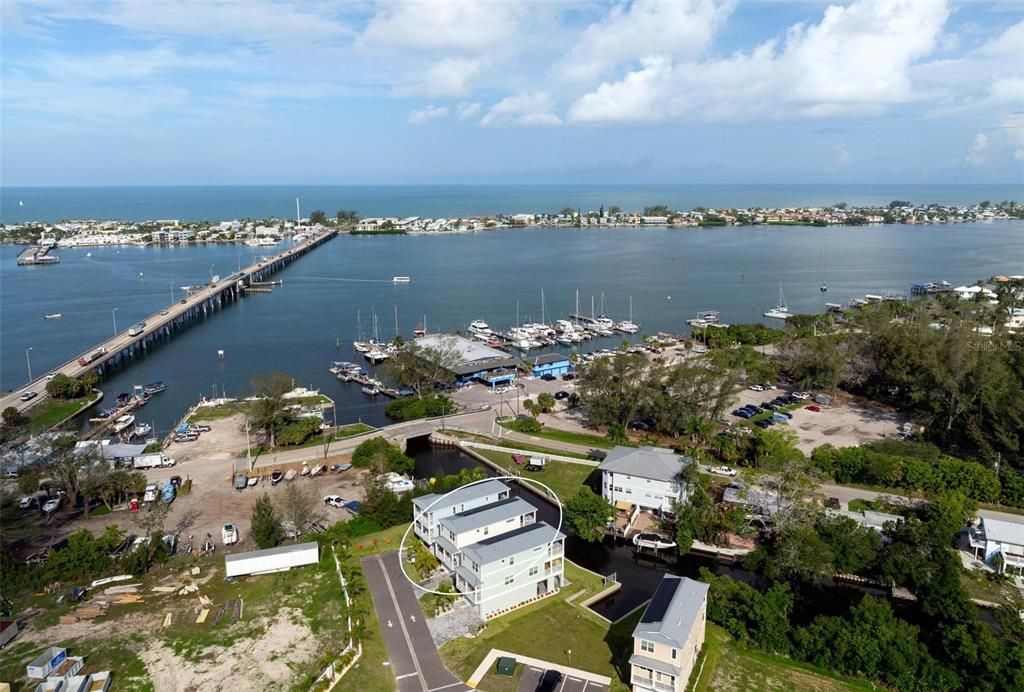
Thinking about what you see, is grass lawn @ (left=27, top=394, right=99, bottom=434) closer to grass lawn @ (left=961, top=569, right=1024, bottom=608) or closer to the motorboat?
the motorboat

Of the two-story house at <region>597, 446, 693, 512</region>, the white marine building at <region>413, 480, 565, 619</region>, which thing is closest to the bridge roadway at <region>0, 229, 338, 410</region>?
the white marine building at <region>413, 480, 565, 619</region>

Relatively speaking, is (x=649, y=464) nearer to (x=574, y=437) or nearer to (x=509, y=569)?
(x=574, y=437)

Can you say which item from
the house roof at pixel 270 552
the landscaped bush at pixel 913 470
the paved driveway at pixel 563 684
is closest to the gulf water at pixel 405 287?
the house roof at pixel 270 552

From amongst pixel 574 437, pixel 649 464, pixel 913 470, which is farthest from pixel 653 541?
pixel 913 470

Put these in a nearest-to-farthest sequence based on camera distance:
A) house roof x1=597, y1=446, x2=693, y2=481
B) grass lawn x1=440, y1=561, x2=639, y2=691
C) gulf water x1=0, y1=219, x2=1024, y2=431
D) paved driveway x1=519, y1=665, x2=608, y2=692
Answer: paved driveway x1=519, y1=665, x2=608, y2=692 → grass lawn x1=440, y1=561, x2=639, y2=691 → house roof x1=597, y1=446, x2=693, y2=481 → gulf water x1=0, y1=219, x2=1024, y2=431

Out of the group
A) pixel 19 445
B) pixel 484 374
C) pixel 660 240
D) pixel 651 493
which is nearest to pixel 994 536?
pixel 651 493
